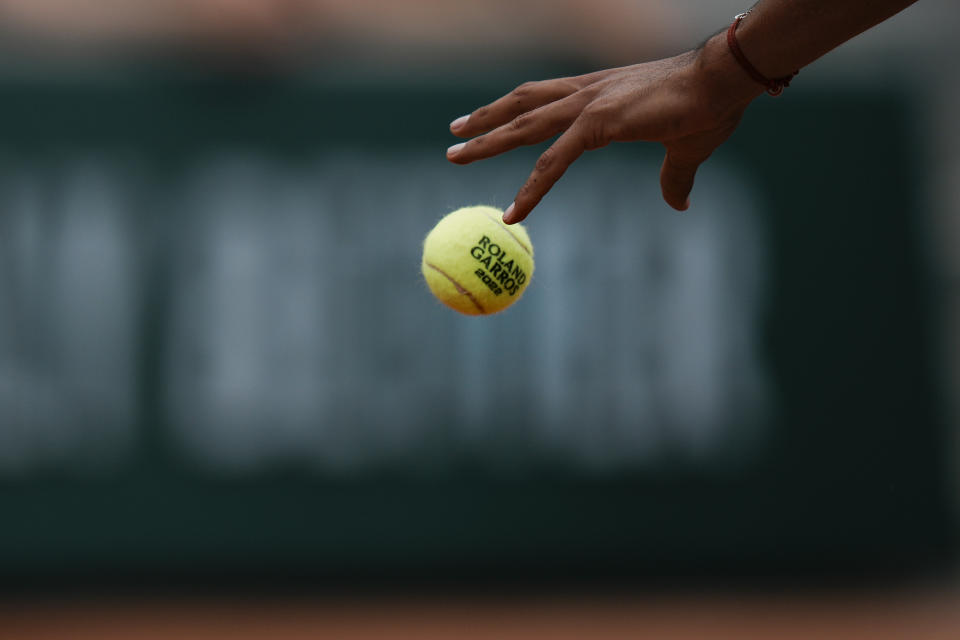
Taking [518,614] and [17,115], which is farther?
[17,115]

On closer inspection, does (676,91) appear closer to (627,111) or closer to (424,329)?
(627,111)

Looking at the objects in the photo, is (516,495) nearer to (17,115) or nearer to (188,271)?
(188,271)

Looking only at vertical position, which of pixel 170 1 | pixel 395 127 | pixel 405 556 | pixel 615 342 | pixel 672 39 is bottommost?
pixel 405 556

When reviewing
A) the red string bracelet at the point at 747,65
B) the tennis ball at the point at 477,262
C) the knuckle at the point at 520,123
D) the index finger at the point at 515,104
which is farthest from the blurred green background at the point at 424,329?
the red string bracelet at the point at 747,65

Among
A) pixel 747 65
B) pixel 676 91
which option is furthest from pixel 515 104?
pixel 747 65

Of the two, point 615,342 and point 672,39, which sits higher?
point 672,39

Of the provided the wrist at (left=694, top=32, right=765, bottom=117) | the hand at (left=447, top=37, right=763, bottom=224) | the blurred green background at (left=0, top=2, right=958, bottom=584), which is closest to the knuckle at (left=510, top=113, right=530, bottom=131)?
the hand at (left=447, top=37, right=763, bottom=224)

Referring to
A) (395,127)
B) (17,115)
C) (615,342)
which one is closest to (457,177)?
(395,127)

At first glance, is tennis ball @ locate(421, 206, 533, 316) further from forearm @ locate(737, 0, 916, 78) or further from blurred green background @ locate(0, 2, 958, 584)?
blurred green background @ locate(0, 2, 958, 584)
